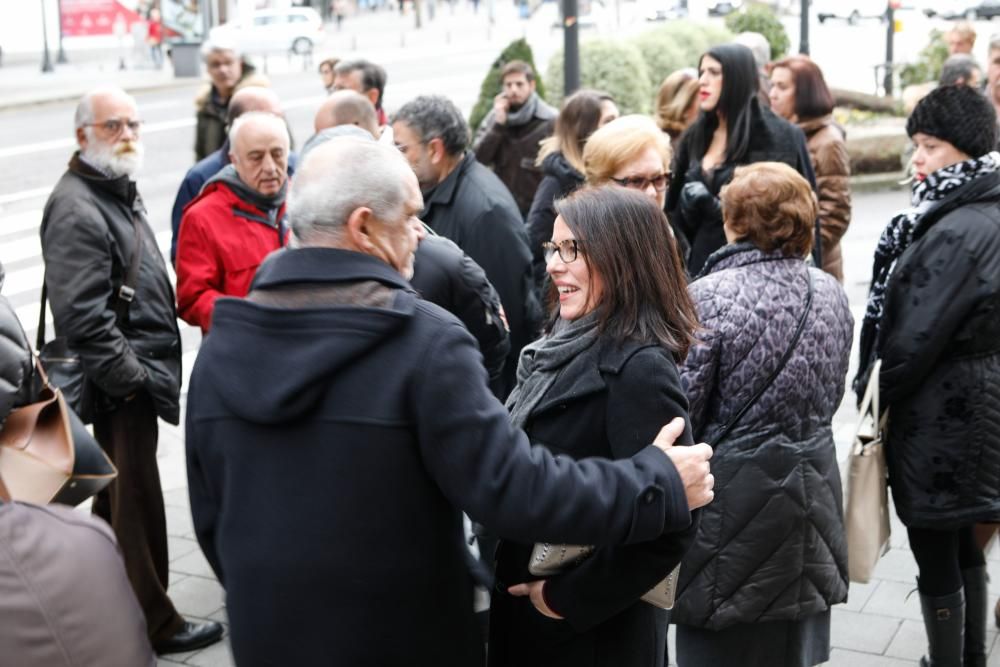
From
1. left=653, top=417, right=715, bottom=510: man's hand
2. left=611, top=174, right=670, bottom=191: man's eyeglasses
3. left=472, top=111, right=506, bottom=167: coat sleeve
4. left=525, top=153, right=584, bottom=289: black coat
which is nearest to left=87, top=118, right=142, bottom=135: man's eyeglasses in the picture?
left=611, top=174, right=670, bottom=191: man's eyeglasses

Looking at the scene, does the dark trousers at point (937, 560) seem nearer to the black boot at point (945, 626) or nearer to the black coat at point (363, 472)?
the black boot at point (945, 626)

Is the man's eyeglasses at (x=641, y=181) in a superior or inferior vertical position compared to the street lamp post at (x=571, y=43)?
inferior

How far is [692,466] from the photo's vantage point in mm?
2617

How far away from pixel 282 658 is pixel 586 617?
647 mm

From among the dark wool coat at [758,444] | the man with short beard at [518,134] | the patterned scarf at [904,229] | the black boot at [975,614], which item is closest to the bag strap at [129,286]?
the dark wool coat at [758,444]

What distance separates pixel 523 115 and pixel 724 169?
9.10 ft

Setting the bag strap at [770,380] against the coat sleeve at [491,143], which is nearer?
the bag strap at [770,380]

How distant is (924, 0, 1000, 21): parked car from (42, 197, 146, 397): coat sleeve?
1417 inches

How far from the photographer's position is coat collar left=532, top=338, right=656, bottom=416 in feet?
9.27

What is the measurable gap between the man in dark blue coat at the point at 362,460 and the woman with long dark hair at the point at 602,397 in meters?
0.21

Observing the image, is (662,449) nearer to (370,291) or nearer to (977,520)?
(370,291)

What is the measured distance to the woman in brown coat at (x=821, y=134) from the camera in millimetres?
6730

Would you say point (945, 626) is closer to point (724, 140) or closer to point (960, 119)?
point (960, 119)

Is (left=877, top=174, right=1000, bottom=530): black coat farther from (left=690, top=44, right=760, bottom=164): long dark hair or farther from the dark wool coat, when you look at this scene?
(left=690, top=44, right=760, bottom=164): long dark hair
